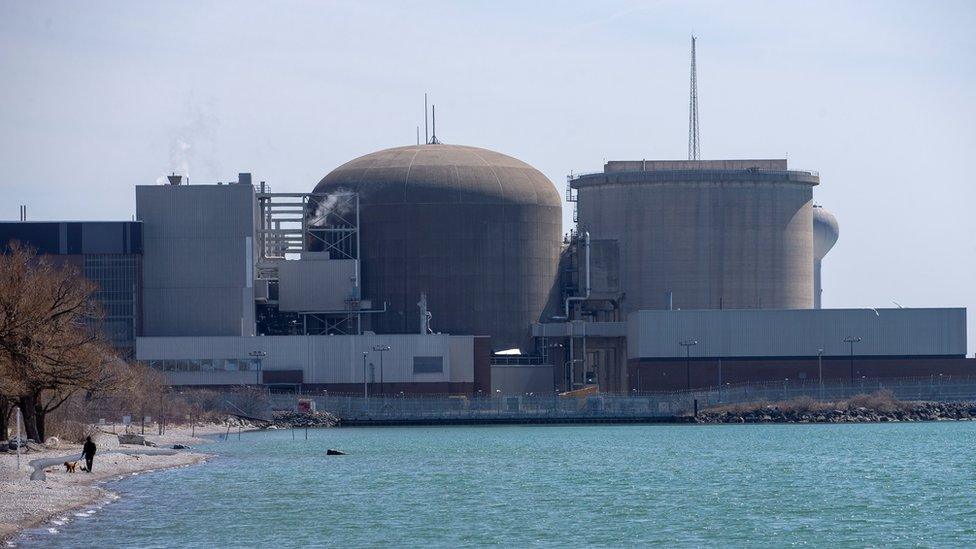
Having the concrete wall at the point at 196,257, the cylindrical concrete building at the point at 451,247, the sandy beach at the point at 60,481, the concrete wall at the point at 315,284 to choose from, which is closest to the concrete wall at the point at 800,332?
the cylindrical concrete building at the point at 451,247

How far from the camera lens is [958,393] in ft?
407

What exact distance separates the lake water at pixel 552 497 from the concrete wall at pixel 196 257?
2808 centimetres

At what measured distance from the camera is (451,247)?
12938 cm

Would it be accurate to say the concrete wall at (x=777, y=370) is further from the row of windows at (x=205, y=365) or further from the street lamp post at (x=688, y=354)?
the row of windows at (x=205, y=365)

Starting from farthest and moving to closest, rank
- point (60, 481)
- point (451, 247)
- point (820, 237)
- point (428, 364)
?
1. point (820, 237)
2. point (451, 247)
3. point (428, 364)
4. point (60, 481)

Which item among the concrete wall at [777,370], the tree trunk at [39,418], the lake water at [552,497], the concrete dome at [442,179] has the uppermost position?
the concrete dome at [442,179]

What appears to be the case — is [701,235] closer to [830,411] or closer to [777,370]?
[777,370]

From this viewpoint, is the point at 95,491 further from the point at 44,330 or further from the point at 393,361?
the point at 393,361

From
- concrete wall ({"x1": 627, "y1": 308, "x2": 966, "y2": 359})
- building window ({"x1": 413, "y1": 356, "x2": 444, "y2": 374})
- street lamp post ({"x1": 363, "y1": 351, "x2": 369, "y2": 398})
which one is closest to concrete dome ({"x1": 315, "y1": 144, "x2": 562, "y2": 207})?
building window ({"x1": 413, "y1": 356, "x2": 444, "y2": 374})

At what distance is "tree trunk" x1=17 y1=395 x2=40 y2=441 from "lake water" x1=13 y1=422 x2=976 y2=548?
25.0 ft

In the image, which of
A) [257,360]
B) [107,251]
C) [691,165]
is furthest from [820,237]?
[107,251]

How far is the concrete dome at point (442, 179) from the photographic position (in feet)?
424

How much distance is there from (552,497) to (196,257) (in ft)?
216

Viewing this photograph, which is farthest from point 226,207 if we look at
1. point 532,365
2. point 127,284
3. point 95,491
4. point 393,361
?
point 95,491
